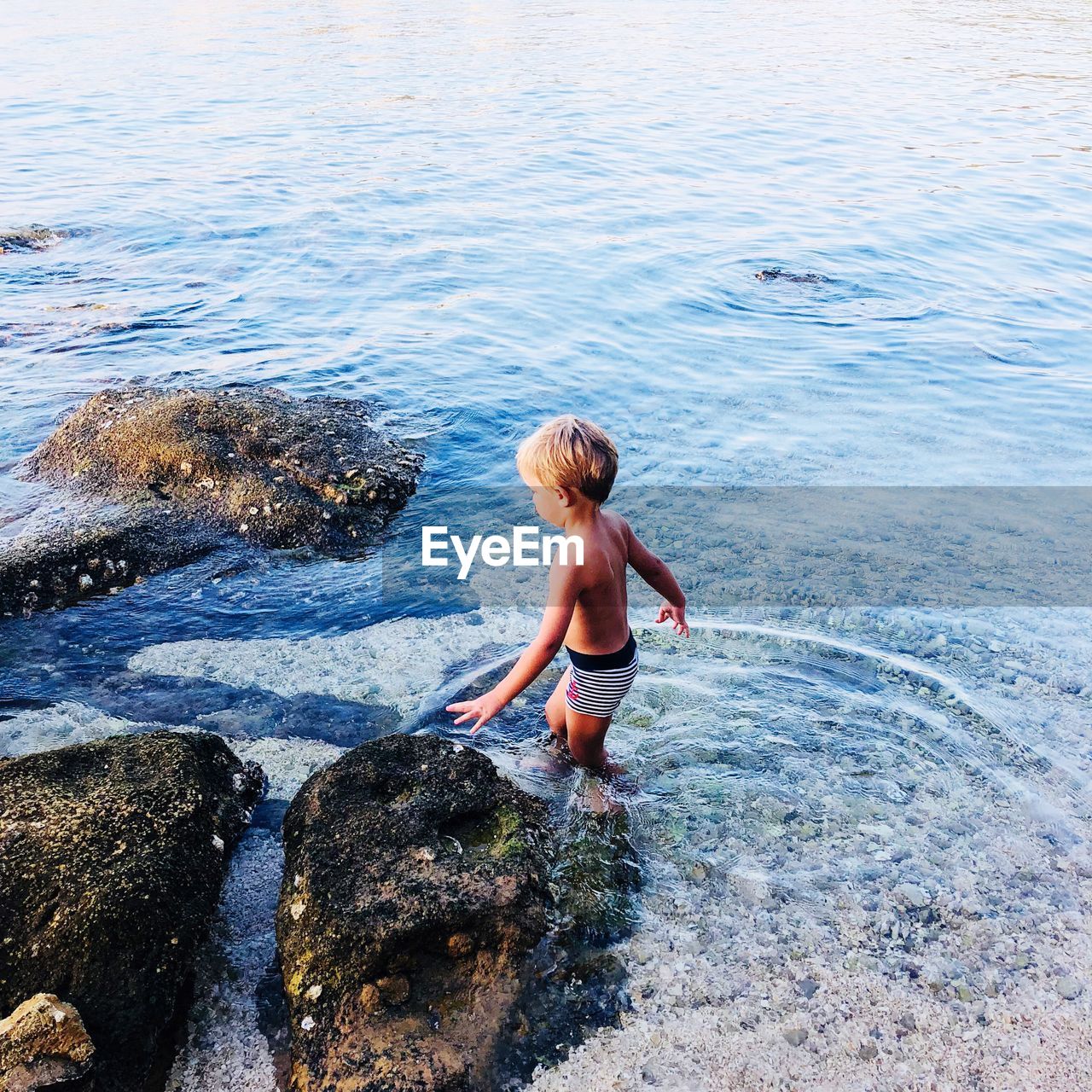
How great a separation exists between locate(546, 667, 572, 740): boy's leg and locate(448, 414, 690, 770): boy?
39 millimetres

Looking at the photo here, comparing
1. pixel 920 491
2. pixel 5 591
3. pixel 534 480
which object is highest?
pixel 534 480

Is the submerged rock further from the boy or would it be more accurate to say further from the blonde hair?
the blonde hair

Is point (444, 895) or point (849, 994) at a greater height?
point (444, 895)

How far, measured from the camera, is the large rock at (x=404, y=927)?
2.96 metres

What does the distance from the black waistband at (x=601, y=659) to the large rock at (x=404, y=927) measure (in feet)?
2.46

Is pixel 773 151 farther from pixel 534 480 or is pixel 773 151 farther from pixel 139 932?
pixel 139 932

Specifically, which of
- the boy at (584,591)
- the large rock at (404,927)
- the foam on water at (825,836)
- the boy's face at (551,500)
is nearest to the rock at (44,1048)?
the foam on water at (825,836)

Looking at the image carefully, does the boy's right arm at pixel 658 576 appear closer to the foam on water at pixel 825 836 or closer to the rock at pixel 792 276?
the foam on water at pixel 825 836

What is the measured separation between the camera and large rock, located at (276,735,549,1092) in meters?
2.96

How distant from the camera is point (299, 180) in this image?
16406 millimetres

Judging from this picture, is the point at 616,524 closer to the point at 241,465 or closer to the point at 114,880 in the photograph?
the point at 114,880

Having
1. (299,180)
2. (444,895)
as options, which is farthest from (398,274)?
(444,895)

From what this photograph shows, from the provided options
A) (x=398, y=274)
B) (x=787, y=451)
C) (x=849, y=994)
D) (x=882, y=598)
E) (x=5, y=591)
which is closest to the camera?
(x=849, y=994)

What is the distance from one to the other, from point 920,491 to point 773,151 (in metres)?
12.8
